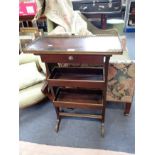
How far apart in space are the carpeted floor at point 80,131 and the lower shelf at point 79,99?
0.30 meters

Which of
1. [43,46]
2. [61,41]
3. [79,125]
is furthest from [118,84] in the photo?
[43,46]

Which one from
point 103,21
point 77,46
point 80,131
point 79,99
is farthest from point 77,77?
point 103,21

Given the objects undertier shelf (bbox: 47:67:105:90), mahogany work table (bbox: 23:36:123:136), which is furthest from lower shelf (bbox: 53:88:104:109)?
undertier shelf (bbox: 47:67:105:90)

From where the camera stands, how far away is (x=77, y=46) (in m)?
1.15

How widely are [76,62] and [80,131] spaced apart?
2.54ft

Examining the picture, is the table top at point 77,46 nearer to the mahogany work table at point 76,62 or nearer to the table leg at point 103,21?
the mahogany work table at point 76,62

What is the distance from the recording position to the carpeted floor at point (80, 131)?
1.47m

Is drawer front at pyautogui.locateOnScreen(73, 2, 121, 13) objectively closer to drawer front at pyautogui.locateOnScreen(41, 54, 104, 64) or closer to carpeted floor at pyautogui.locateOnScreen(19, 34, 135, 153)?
carpeted floor at pyautogui.locateOnScreen(19, 34, 135, 153)

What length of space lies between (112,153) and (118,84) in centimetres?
62

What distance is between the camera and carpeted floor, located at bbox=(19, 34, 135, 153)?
1.47 m

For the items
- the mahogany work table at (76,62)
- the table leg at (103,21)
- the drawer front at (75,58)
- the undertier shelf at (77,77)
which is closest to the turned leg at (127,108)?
the mahogany work table at (76,62)

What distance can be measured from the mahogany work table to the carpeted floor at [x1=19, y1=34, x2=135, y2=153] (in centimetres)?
10

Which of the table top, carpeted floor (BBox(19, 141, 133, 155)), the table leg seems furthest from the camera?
the table leg
